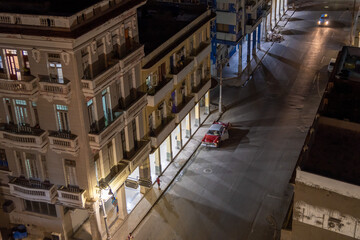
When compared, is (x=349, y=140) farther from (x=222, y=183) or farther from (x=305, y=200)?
(x=222, y=183)

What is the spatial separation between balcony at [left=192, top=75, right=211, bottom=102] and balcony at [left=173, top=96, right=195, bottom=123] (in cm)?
126

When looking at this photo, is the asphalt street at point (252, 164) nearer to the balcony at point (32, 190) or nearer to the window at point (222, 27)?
the window at point (222, 27)

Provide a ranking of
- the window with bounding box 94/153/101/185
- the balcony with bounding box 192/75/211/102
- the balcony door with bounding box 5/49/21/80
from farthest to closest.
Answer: the balcony with bounding box 192/75/211/102 → the window with bounding box 94/153/101/185 → the balcony door with bounding box 5/49/21/80

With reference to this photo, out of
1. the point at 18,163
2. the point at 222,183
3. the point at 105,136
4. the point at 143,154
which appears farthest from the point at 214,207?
the point at 18,163

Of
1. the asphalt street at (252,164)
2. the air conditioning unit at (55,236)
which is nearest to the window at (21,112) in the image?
the air conditioning unit at (55,236)

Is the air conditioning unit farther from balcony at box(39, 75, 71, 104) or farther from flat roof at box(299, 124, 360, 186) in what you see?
flat roof at box(299, 124, 360, 186)

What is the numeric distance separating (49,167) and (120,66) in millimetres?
10797

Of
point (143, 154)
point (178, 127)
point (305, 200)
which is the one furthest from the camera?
point (178, 127)

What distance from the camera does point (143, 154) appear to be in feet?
156

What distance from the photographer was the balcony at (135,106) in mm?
43688

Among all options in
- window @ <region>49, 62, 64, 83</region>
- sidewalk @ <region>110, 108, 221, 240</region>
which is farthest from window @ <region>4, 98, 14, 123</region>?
sidewalk @ <region>110, 108, 221, 240</region>

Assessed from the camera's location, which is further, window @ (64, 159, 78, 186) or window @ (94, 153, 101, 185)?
window @ (94, 153, 101, 185)

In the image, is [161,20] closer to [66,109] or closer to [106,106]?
[106,106]

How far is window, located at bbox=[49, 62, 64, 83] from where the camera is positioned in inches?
1470
